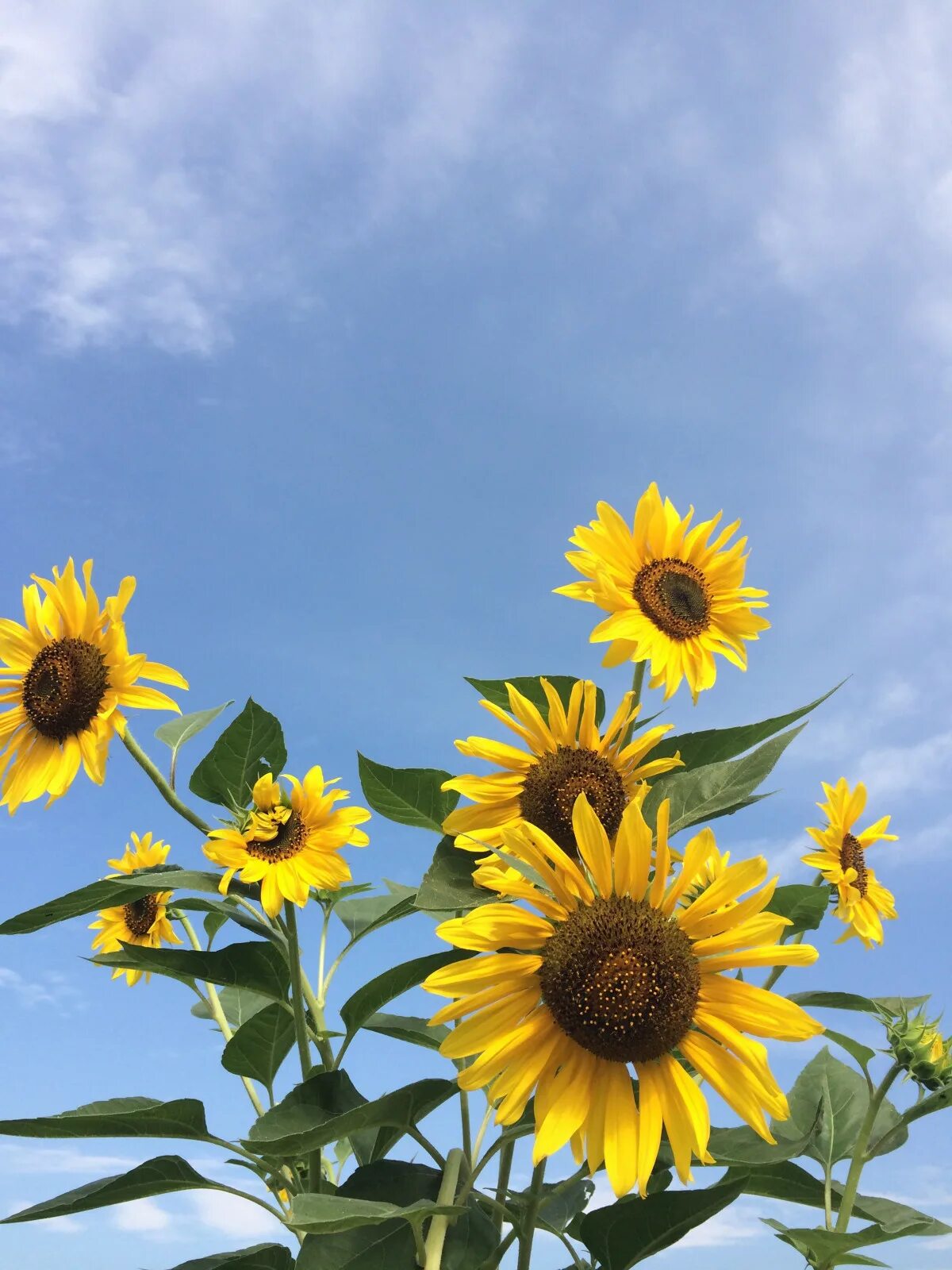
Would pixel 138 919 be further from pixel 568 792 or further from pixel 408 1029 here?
pixel 568 792

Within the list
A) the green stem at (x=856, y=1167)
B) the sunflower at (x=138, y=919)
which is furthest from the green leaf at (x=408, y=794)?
the sunflower at (x=138, y=919)

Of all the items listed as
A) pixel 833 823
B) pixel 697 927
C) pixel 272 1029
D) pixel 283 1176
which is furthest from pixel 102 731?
pixel 833 823

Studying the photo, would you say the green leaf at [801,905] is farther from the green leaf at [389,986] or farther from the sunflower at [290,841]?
the sunflower at [290,841]

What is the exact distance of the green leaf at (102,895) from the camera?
2.20 metres

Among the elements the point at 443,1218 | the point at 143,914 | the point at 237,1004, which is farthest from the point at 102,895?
the point at 143,914

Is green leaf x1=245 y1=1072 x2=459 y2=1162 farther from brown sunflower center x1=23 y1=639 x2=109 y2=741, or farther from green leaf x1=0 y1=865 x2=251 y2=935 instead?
brown sunflower center x1=23 y1=639 x2=109 y2=741

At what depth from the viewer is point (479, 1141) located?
7.95 ft

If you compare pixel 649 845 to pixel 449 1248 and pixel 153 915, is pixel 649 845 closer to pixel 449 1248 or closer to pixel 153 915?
pixel 449 1248

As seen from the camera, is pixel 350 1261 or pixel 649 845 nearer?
pixel 649 845

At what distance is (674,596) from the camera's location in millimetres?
2688

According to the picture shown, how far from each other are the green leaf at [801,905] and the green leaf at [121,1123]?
1279mm

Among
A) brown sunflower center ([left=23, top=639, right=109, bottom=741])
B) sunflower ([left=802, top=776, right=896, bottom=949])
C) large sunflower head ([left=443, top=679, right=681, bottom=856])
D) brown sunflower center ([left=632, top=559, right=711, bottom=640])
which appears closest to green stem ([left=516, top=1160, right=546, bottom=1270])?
large sunflower head ([left=443, top=679, right=681, bottom=856])

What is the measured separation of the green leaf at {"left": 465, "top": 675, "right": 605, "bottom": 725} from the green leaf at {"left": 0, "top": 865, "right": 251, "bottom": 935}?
0.72m

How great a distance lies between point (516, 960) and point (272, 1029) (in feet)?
2.99
